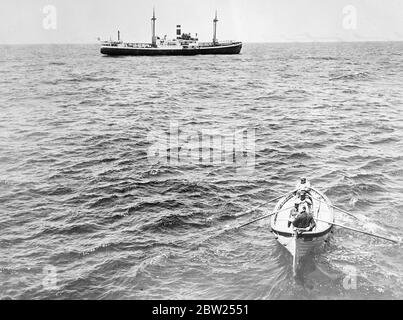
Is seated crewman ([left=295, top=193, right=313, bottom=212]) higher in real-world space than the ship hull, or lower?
lower

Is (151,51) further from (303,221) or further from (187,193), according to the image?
(303,221)

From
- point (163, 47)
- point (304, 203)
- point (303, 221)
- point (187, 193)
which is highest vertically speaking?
point (163, 47)

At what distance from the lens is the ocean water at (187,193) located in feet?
58.6

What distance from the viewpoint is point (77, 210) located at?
2408cm

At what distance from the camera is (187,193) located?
87.5 feet

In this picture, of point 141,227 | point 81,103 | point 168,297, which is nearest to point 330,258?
point 168,297

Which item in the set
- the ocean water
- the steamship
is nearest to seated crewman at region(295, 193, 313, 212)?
the ocean water

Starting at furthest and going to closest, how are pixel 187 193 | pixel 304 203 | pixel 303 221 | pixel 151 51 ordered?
1. pixel 151 51
2. pixel 187 193
3. pixel 304 203
4. pixel 303 221

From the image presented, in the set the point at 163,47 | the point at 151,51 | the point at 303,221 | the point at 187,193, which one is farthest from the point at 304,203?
the point at 163,47

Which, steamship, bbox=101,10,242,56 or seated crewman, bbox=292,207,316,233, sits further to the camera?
steamship, bbox=101,10,242,56

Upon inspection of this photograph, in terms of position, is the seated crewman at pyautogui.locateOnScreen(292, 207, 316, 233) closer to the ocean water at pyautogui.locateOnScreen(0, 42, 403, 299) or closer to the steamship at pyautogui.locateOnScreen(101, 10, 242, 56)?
the ocean water at pyautogui.locateOnScreen(0, 42, 403, 299)

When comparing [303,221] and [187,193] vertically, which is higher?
[303,221]

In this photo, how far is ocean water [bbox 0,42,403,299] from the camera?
1786 centimetres
